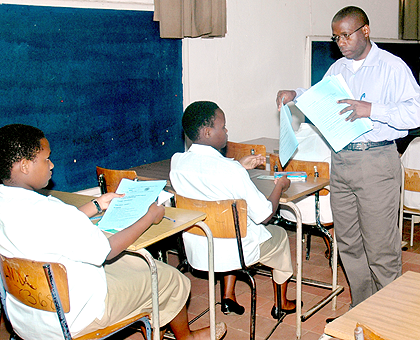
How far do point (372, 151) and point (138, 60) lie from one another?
2227mm

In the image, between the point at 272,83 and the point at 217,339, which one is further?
the point at 272,83

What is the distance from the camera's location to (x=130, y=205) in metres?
2.06

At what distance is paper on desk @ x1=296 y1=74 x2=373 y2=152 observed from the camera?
2.34m

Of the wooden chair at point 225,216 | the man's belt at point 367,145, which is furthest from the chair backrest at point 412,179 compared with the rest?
the wooden chair at point 225,216

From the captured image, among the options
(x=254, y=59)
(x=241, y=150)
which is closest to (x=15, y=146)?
(x=241, y=150)

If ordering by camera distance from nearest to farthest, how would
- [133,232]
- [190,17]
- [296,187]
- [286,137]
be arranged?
[133,232]
[286,137]
[296,187]
[190,17]

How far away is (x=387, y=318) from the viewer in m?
1.11

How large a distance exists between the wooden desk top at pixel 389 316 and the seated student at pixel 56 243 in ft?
3.00

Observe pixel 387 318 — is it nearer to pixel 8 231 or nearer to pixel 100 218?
pixel 8 231

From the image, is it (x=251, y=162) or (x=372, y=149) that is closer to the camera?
(x=372, y=149)

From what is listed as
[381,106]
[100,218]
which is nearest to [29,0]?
[100,218]

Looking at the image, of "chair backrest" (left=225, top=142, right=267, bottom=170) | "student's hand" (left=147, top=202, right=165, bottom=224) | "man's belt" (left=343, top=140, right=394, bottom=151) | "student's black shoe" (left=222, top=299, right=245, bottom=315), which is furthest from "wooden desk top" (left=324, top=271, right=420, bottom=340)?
"chair backrest" (left=225, top=142, right=267, bottom=170)

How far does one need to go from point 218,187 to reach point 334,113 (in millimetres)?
679

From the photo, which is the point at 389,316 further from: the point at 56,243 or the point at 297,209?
the point at 297,209
